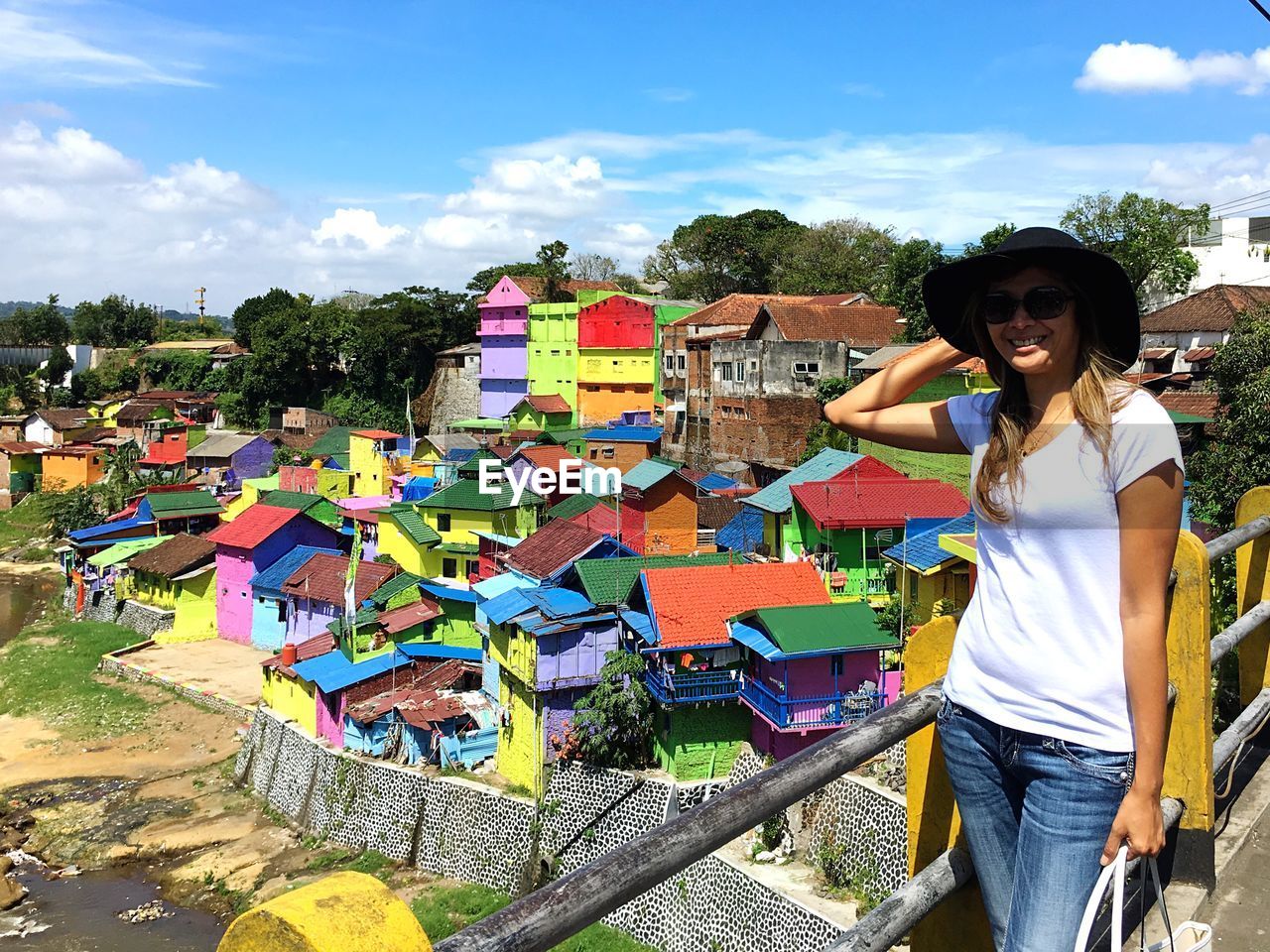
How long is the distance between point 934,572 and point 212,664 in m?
19.5

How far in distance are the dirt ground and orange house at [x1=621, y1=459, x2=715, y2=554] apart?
10.00m

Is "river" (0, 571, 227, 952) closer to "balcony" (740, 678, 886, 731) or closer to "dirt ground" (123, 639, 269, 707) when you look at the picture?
"dirt ground" (123, 639, 269, 707)

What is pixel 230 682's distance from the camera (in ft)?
81.1

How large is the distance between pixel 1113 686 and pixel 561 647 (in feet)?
49.1

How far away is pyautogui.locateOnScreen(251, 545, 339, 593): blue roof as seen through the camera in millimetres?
27000

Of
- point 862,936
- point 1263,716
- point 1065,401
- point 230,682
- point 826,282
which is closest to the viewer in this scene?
point 862,936

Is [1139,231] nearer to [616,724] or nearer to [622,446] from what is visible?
[622,446]

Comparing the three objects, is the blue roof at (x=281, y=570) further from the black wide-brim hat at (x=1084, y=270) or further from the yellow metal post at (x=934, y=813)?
the black wide-brim hat at (x=1084, y=270)

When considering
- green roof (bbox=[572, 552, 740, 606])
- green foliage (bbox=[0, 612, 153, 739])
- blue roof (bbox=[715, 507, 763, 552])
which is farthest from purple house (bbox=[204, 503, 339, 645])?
green roof (bbox=[572, 552, 740, 606])

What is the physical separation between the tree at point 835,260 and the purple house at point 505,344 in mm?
13790

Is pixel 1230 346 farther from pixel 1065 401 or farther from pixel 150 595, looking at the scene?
pixel 150 595

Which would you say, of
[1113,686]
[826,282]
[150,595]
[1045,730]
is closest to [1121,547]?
[1113,686]

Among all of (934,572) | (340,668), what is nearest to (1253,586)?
(934,572)

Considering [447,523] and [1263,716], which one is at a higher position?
[1263,716]
